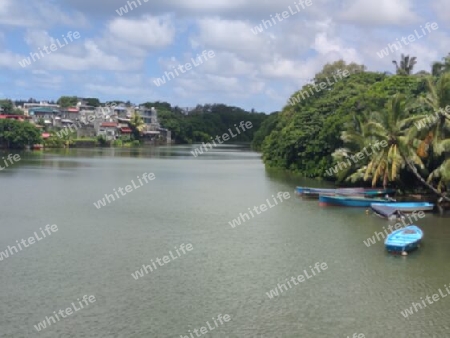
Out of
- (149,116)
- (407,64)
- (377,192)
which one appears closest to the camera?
Answer: (377,192)

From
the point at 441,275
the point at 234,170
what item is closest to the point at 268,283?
the point at 441,275

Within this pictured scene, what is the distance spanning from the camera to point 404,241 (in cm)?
2086

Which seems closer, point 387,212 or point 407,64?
point 387,212

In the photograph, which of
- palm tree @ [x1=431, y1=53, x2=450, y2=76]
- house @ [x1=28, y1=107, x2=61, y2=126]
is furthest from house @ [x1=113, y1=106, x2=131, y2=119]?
palm tree @ [x1=431, y1=53, x2=450, y2=76]

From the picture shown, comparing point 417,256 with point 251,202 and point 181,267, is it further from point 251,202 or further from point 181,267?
Result: point 251,202

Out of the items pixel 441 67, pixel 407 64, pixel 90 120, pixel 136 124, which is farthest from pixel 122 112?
pixel 441 67

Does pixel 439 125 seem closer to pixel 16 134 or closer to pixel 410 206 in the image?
pixel 410 206

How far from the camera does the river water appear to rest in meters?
14.0

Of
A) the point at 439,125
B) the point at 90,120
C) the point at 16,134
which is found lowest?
the point at 439,125

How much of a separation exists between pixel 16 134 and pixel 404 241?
73.8m

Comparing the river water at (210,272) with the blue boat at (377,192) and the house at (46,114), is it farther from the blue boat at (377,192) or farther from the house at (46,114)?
the house at (46,114)

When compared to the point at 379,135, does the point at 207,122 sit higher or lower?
higher

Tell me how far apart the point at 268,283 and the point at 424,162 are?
61.2 feet

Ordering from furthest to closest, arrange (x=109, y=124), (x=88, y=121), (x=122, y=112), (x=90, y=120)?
1. (x=122, y=112)
2. (x=88, y=121)
3. (x=90, y=120)
4. (x=109, y=124)
